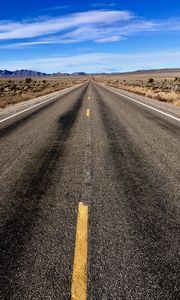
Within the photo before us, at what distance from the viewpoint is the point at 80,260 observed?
3.59 meters

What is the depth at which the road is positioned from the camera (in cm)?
323

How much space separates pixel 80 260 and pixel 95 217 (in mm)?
1063

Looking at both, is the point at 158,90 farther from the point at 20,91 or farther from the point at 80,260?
the point at 80,260

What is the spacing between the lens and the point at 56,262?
11.7 ft

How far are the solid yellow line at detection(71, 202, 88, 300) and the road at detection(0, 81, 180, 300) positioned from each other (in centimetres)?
5

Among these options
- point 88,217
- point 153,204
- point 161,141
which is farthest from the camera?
point 161,141

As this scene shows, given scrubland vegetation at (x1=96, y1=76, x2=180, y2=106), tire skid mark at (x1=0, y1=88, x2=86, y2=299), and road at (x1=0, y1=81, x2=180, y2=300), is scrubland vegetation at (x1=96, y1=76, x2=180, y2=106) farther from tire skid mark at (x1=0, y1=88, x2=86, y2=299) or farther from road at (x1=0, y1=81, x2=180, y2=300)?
tire skid mark at (x1=0, y1=88, x2=86, y2=299)

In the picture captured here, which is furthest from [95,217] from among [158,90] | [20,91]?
[20,91]

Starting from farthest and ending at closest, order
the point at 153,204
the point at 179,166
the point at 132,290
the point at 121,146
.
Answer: the point at 121,146 → the point at 179,166 → the point at 153,204 → the point at 132,290

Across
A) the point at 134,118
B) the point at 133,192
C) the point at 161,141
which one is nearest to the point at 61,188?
the point at 133,192

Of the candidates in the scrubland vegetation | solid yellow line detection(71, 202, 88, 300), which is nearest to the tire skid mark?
solid yellow line detection(71, 202, 88, 300)

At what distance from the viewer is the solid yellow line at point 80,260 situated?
10.1 ft

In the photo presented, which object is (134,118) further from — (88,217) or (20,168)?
(88,217)

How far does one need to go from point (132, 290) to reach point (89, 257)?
677mm
